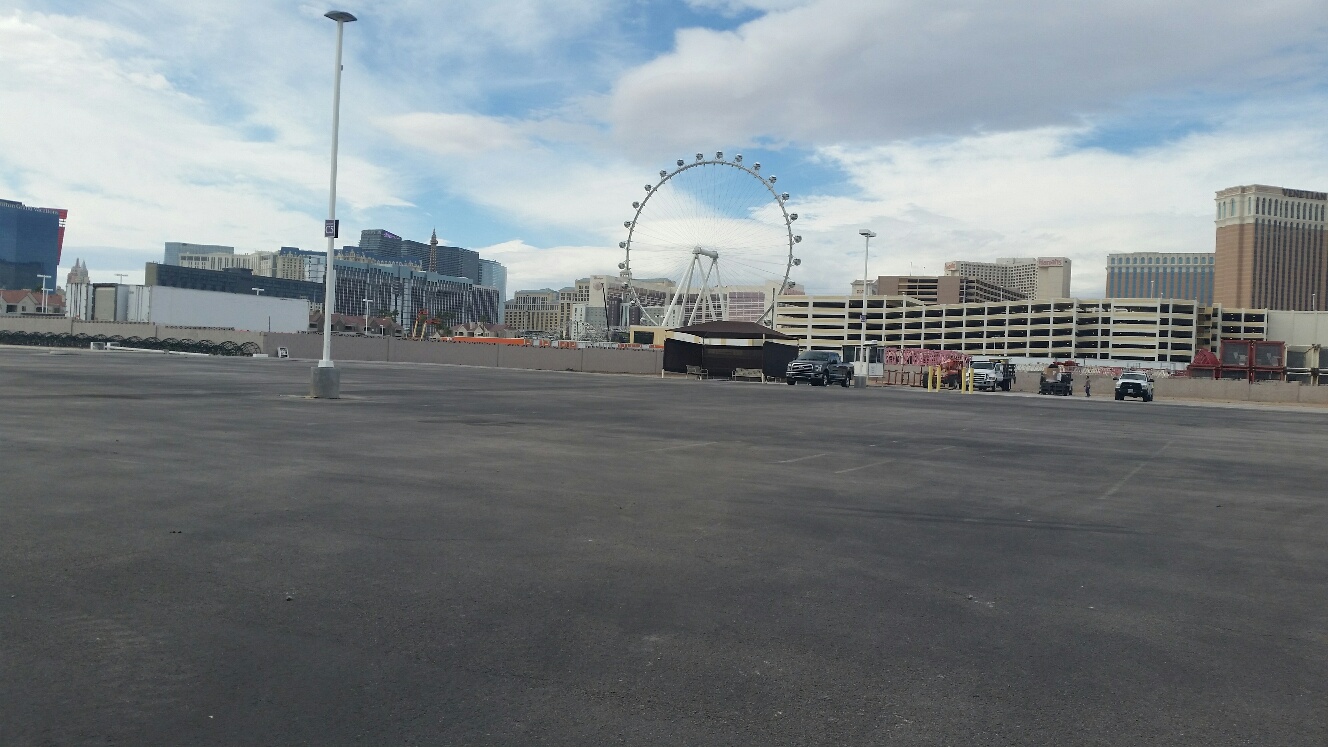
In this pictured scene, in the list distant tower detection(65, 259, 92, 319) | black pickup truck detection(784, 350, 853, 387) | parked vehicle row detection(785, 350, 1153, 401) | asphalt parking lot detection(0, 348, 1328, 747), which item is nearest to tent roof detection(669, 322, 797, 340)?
parked vehicle row detection(785, 350, 1153, 401)

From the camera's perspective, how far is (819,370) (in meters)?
54.6

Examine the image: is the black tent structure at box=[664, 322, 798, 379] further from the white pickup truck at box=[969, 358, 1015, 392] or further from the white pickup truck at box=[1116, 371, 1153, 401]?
the white pickup truck at box=[1116, 371, 1153, 401]

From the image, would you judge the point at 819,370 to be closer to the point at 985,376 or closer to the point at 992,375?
the point at 985,376

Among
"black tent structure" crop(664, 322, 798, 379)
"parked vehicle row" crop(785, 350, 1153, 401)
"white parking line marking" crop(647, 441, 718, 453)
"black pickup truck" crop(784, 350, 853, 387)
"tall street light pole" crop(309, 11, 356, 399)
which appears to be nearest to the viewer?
"white parking line marking" crop(647, 441, 718, 453)

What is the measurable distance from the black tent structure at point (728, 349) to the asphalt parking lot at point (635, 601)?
159 feet

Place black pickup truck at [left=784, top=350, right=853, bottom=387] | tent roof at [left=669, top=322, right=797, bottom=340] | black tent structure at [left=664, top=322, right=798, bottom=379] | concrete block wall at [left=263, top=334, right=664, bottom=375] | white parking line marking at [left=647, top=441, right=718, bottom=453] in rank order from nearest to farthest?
white parking line marking at [left=647, top=441, right=718, bottom=453] < black pickup truck at [left=784, top=350, right=853, bottom=387] < tent roof at [left=669, top=322, right=797, bottom=340] < black tent structure at [left=664, top=322, right=798, bottom=379] < concrete block wall at [left=263, top=334, right=664, bottom=375]

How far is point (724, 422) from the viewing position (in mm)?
21031

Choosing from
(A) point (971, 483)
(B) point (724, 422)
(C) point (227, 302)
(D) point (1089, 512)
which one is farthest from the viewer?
(C) point (227, 302)

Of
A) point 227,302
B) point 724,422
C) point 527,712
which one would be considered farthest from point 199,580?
point 227,302

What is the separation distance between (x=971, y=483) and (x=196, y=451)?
1040cm

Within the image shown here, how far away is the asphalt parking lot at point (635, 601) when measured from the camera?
4.11m

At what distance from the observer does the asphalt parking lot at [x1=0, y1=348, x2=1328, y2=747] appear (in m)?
4.11

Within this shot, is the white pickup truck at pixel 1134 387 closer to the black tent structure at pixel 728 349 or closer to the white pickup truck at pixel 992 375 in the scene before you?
the white pickup truck at pixel 992 375

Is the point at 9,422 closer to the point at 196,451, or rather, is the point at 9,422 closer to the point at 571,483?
the point at 196,451
